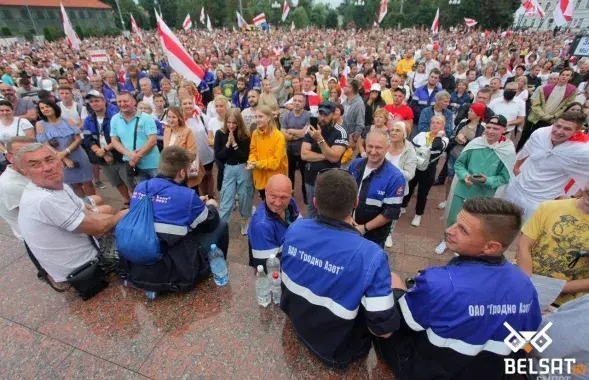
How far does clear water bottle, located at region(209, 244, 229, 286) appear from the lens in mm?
2646

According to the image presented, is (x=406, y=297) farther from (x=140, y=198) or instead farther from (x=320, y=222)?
Answer: (x=140, y=198)

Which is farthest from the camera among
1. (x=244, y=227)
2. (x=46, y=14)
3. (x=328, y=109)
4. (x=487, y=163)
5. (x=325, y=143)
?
(x=46, y=14)

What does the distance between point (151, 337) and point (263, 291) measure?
0.91 metres

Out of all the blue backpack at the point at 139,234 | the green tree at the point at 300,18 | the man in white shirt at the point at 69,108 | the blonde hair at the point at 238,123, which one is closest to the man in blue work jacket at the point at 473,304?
the blue backpack at the point at 139,234

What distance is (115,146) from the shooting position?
15.5ft

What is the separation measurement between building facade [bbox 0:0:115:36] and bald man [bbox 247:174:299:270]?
7281cm

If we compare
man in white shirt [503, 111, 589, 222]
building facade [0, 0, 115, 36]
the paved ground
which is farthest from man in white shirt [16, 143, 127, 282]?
building facade [0, 0, 115, 36]

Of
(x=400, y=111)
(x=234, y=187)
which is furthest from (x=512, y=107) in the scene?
(x=234, y=187)

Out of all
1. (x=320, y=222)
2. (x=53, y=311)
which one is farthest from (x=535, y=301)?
(x=53, y=311)

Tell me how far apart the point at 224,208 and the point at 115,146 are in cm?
199

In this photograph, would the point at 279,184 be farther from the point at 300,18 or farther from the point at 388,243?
the point at 300,18

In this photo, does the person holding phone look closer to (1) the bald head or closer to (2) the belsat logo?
(2) the belsat logo

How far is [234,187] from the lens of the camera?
15.5 feet

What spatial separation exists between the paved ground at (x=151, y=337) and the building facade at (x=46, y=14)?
72049 mm
